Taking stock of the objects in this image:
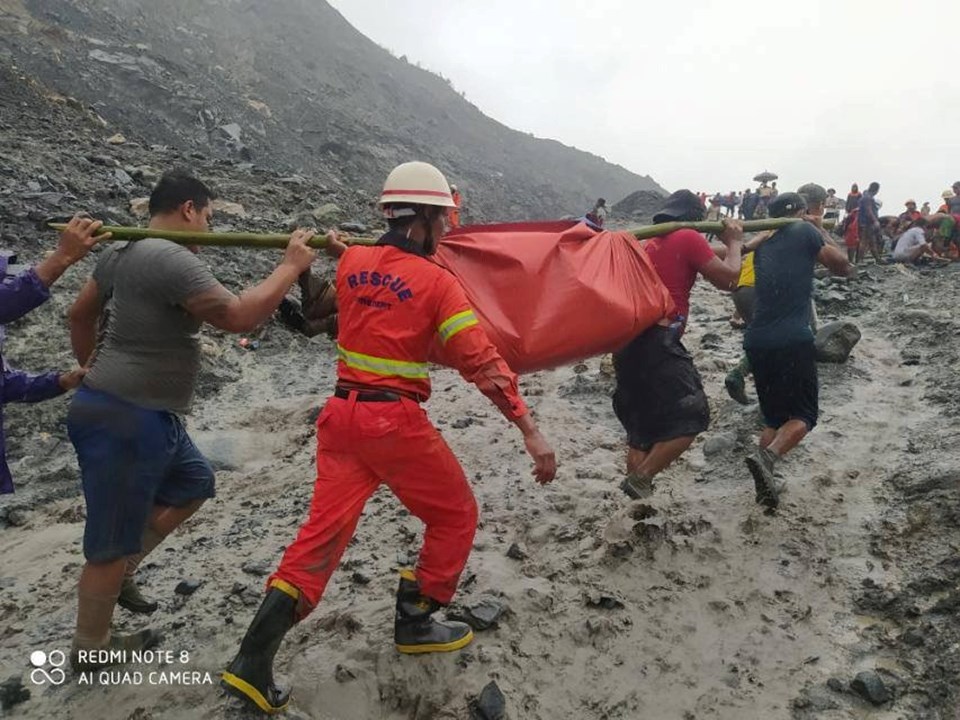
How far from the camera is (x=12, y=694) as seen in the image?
259 centimetres

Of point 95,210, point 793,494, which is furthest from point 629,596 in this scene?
point 95,210

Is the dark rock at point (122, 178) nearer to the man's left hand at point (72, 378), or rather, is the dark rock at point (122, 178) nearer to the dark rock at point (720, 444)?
the man's left hand at point (72, 378)

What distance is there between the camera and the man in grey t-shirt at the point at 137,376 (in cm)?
250

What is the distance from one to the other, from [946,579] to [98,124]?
13.2 meters

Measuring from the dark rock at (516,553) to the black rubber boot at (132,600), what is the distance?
67.7 inches

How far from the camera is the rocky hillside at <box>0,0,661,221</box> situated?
16562 millimetres

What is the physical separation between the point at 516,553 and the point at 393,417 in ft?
4.73

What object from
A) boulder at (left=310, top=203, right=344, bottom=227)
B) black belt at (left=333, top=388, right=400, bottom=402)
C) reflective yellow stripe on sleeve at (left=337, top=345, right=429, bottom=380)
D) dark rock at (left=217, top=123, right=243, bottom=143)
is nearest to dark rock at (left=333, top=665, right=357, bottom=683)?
black belt at (left=333, top=388, right=400, bottom=402)

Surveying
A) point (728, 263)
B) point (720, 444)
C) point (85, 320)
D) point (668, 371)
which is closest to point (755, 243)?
point (728, 263)

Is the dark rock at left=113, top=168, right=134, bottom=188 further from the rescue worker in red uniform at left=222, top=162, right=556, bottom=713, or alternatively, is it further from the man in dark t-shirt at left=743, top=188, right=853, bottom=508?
the man in dark t-shirt at left=743, top=188, right=853, bottom=508

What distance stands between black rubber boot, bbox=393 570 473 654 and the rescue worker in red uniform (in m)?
0.09

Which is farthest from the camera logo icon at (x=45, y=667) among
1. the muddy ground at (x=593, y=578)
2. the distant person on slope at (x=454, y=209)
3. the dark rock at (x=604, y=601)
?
the distant person on slope at (x=454, y=209)

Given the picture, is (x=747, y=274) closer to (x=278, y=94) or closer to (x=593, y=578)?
(x=593, y=578)

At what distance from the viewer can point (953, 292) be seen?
8711 mm
